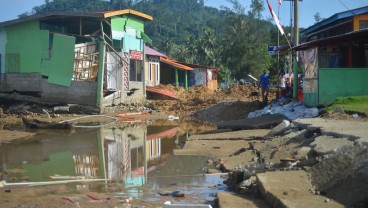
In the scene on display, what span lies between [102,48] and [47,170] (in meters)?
14.6

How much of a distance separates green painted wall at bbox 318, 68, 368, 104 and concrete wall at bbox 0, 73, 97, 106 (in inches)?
463

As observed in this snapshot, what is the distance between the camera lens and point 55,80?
80.8 ft

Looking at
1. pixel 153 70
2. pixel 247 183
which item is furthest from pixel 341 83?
pixel 153 70

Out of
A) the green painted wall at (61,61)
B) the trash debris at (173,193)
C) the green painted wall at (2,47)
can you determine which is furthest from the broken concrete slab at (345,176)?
the green painted wall at (2,47)

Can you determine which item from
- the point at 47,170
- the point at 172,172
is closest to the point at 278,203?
the point at 172,172

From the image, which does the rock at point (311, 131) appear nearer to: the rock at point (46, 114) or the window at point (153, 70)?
the rock at point (46, 114)

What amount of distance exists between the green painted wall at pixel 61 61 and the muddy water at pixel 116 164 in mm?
7381

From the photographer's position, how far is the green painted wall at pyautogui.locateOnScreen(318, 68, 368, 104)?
54.0ft

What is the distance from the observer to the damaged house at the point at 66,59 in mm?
24125

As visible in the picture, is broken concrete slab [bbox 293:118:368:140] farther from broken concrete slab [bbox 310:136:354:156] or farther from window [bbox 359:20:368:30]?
window [bbox 359:20:368:30]

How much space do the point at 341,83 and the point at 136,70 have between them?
18368 millimetres

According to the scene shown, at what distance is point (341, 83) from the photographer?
54.7ft

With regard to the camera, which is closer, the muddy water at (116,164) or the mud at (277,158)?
the mud at (277,158)

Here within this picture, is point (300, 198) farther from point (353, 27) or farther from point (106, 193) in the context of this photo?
point (353, 27)
